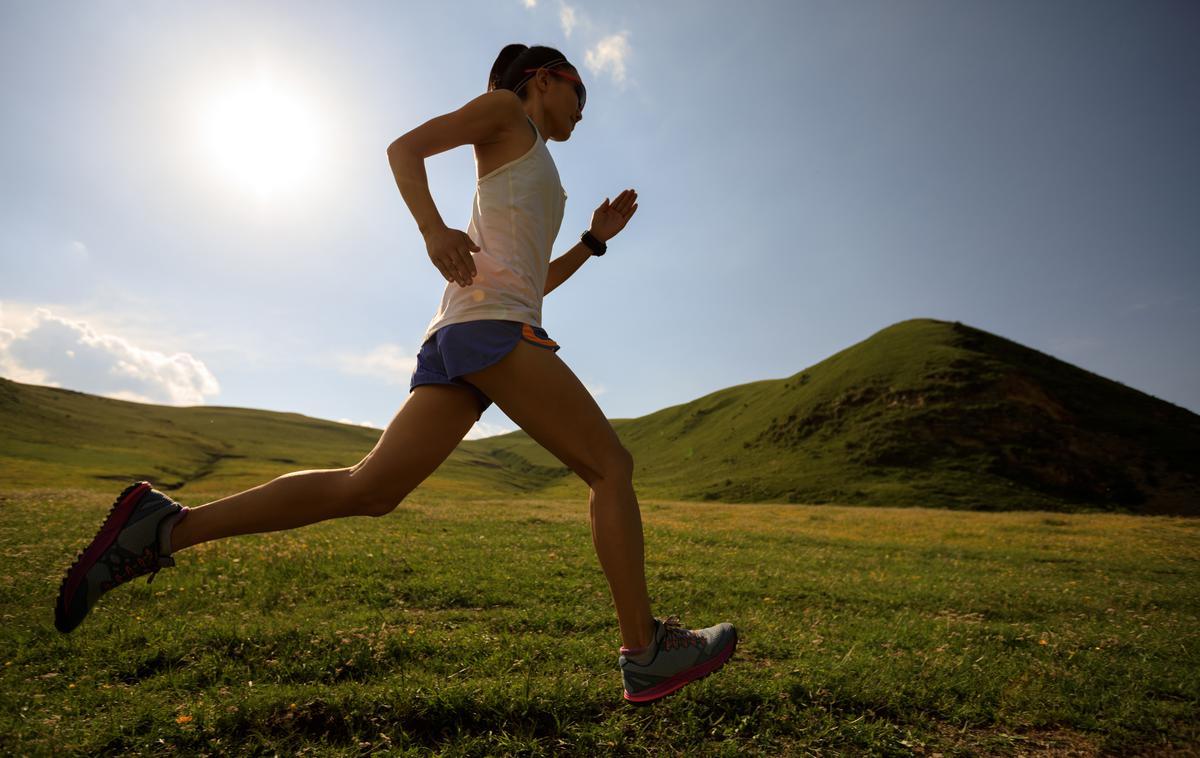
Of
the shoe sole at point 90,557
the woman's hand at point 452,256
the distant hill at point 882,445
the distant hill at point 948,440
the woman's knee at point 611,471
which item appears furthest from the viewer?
the distant hill at point 948,440

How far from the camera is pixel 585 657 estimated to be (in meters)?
5.01

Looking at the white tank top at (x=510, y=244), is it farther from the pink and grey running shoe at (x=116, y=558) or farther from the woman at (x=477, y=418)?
the pink and grey running shoe at (x=116, y=558)

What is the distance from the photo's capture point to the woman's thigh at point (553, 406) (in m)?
3.40

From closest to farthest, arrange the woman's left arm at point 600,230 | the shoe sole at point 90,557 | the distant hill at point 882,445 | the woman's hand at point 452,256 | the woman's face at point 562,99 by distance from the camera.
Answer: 1. the woman's hand at point 452,256
2. the shoe sole at point 90,557
3. the woman's face at point 562,99
4. the woman's left arm at point 600,230
5. the distant hill at point 882,445

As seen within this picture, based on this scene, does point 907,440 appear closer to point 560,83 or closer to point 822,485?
point 822,485

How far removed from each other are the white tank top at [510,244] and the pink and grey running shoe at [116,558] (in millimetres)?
1957

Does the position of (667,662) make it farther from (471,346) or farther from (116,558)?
(116,558)

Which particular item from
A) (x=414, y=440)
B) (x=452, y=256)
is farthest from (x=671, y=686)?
(x=452, y=256)

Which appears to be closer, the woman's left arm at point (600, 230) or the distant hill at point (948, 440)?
the woman's left arm at point (600, 230)

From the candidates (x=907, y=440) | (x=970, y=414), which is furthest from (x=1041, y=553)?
(x=970, y=414)

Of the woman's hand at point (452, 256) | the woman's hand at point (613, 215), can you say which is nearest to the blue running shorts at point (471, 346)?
the woman's hand at point (452, 256)

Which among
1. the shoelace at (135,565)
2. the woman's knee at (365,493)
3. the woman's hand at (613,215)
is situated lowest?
the shoelace at (135,565)

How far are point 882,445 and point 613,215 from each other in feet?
280

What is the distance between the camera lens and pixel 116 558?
138 inches
